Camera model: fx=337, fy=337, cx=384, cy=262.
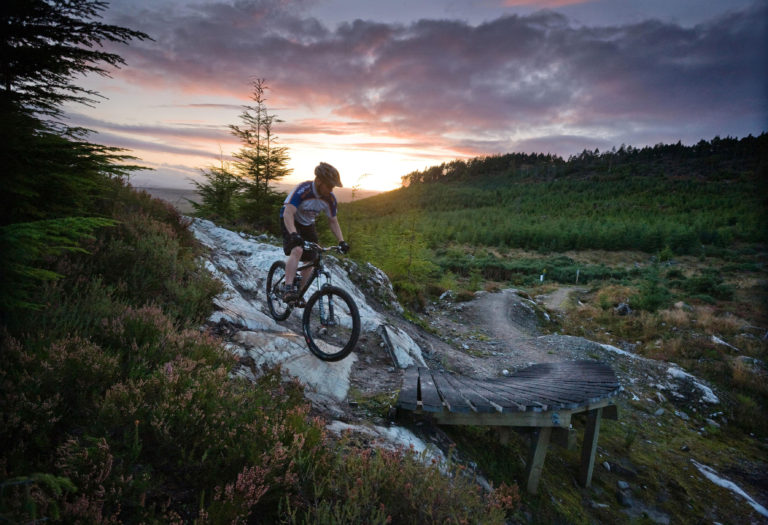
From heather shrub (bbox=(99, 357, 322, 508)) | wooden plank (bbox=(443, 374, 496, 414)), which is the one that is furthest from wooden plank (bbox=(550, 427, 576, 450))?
heather shrub (bbox=(99, 357, 322, 508))

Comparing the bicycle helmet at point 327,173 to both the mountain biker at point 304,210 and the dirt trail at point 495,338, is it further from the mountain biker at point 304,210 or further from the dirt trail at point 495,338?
the dirt trail at point 495,338

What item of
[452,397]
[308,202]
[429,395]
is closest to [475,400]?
[452,397]

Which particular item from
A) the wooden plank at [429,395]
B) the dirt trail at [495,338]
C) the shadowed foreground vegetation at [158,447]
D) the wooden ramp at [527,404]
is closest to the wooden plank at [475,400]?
the wooden ramp at [527,404]

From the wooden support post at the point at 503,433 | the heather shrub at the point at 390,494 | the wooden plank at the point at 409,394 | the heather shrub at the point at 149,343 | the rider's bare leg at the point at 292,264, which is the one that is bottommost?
the wooden support post at the point at 503,433

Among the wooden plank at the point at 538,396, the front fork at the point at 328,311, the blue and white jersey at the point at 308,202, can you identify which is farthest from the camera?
the blue and white jersey at the point at 308,202

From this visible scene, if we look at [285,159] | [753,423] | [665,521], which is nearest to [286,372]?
[665,521]

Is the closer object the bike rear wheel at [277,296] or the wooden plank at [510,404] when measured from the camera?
the wooden plank at [510,404]

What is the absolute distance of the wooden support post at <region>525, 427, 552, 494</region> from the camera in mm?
4789

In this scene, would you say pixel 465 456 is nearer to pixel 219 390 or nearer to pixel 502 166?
pixel 219 390

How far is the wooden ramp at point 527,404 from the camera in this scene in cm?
434

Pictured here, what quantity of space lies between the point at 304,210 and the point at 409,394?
3514 millimetres

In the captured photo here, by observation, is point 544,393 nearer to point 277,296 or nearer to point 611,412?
point 611,412

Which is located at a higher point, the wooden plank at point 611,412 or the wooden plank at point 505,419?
the wooden plank at point 505,419

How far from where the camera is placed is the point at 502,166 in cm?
13638
